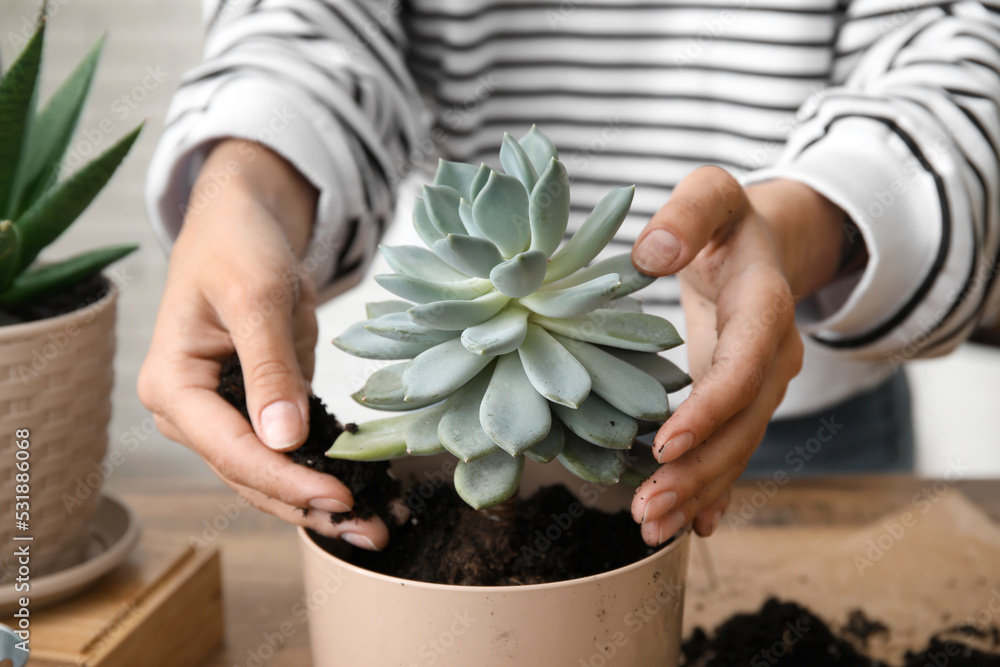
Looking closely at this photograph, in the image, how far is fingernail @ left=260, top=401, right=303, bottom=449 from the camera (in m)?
0.53

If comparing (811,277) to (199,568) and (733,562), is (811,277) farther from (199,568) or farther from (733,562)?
(199,568)

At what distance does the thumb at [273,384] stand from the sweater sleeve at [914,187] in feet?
1.57

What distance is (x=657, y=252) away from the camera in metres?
0.50

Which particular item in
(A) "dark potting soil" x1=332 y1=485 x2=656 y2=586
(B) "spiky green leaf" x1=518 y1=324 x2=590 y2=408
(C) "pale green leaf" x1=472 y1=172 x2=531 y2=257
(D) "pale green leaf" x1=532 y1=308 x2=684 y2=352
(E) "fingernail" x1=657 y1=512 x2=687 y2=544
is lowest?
(A) "dark potting soil" x1=332 y1=485 x2=656 y2=586

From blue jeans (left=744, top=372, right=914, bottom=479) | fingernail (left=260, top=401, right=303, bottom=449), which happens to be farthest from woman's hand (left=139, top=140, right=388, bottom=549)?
blue jeans (left=744, top=372, right=914, bottom=479)

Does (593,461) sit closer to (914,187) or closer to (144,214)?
(914,187)

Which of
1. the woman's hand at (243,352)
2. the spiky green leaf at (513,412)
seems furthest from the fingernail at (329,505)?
the spiky green leaf at (513,412)

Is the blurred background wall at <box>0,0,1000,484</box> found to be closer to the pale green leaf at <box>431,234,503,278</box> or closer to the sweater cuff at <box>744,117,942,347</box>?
the sweater cuff at <box>744,117,942,347</box>

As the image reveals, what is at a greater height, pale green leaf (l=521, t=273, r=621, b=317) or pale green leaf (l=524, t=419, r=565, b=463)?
pale green leaf (l=521, t=273, r=621, b=317)

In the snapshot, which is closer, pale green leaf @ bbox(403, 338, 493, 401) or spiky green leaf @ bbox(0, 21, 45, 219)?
pale green leaf @ bbox(403, 338, 493, 401)

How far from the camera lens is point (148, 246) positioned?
2.38m

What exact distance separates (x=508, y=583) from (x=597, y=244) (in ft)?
0.74

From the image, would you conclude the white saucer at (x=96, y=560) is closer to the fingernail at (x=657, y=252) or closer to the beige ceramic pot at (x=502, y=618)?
the beige ceramic pot at (x=502, y=618)

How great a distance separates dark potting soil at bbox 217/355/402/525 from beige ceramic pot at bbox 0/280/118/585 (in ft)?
0.72
